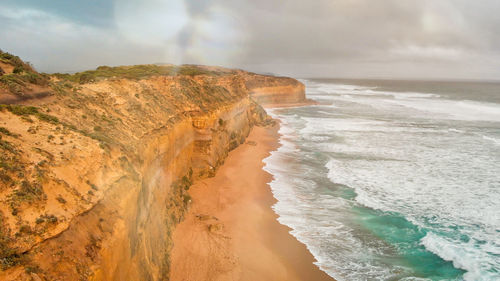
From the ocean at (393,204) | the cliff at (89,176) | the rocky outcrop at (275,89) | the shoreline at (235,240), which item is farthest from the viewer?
the rocky outcrop at (275,89)

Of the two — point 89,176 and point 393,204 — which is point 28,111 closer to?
point 89,176

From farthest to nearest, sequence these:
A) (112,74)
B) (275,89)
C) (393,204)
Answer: (275,89) → (112,74) → (393,204)

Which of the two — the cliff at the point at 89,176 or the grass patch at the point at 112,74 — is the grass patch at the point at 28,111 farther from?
the grass patch at the point at 112,74

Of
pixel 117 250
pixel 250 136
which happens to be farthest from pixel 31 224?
pixel 250 136

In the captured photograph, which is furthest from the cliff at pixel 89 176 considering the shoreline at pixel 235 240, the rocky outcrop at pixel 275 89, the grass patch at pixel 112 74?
the rocky outcrop at pixel 275 89

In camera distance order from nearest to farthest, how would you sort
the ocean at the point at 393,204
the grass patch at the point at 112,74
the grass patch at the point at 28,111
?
the grass patch at the point at 28,111
the ocean at the point at 393,204
the grass patch at the point at 112,74

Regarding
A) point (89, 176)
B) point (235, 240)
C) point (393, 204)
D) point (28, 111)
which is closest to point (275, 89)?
point (393, 204)

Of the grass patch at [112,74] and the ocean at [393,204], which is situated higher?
the grass patch at [112,74]

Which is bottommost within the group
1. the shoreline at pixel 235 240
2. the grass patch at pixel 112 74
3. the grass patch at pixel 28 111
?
the shoreline at pixel 235 240
